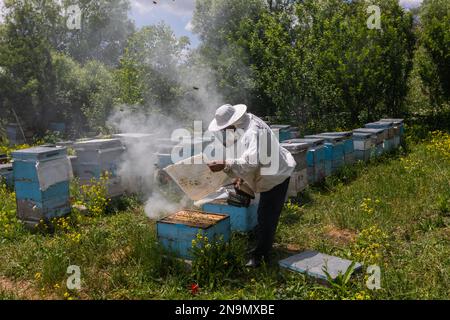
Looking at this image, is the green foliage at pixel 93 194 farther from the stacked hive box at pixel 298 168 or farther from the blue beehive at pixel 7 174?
the stacked hive box at pixel 298 168

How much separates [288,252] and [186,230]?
125cm

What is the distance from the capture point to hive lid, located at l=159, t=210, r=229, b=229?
4.39 m

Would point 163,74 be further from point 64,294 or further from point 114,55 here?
point 114,55

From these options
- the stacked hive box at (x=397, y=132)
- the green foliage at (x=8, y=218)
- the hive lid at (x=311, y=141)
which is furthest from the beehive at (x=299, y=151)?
the stacked hive box at (x=397, y=132)

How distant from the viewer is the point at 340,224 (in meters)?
5.54

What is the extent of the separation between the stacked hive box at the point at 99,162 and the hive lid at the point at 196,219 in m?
2.31

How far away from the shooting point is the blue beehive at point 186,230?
4332 millimetres

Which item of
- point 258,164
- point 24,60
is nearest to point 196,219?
point 258,164

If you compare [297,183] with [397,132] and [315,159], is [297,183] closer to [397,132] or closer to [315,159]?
[315,159]

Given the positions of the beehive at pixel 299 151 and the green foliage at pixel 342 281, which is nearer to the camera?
the green foliage at pixel 342 281

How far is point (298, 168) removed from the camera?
6.66m

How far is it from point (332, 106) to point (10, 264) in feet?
32.1

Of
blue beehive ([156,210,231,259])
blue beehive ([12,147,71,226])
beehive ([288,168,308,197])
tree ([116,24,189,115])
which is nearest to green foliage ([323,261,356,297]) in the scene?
blue beehive ([156,210,231,259])

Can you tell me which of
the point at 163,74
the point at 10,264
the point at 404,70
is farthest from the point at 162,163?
the point at 404,70
